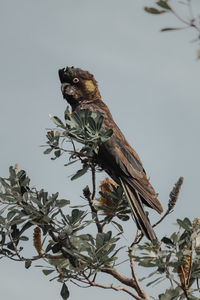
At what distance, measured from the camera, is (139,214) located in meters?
5.38

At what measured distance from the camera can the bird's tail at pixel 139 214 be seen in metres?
5.19

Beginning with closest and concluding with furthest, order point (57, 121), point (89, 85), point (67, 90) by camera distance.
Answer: point (57, 121) < point (67, 90) < point (89, 85)

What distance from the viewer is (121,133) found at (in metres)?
6.76

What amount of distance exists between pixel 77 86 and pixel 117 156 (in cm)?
154

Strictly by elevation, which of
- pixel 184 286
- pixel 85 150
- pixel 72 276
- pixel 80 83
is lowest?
pixel 184 286

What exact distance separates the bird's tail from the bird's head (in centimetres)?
192

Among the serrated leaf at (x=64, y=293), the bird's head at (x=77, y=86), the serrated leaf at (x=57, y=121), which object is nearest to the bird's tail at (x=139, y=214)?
the serrated leaf at (x=64, y=293)

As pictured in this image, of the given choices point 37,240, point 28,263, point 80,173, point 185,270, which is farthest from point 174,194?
point 28,263

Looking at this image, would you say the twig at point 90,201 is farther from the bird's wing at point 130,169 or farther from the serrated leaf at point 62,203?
the bird's wing at point 130,169

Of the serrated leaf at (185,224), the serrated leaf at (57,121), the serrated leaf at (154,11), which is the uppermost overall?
the serrated leaf at (57,121)

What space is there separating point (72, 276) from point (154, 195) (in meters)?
1.86

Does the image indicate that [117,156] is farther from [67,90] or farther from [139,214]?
[67,90]

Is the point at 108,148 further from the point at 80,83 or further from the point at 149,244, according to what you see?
the point at 149,244

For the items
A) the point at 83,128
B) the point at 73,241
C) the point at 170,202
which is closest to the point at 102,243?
the point at 73,241
